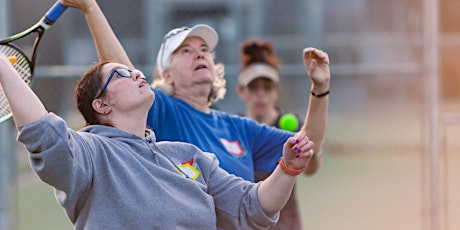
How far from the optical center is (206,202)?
2633mm

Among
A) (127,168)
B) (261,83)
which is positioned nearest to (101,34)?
(127,168)

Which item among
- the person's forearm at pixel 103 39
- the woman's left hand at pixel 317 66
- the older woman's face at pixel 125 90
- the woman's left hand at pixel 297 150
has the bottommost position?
the woman's left hand at pixel 297 150

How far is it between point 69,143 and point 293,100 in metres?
7.03

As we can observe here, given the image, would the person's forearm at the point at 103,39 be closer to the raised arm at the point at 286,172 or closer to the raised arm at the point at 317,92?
the raised arm at the point at 317,92

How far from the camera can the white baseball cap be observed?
361cm

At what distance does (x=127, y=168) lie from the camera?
2.48 metres

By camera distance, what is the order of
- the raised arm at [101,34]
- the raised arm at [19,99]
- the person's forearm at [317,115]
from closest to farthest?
the raised arm at [19,99] < the raised arm at [101,34] < the person's forearm at [317,115]

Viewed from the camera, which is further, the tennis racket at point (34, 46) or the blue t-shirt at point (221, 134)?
the tennis racket at point (34, 46)

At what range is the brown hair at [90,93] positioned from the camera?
265 cm

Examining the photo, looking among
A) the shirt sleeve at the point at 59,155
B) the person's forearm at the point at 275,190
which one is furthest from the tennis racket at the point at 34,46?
the person's forearm at the point at 275,190

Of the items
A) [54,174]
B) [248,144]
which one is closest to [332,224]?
[248,144]

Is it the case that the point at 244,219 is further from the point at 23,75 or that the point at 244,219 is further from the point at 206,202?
the point at 23,75

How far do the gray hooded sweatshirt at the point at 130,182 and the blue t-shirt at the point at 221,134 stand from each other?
0.57 metres

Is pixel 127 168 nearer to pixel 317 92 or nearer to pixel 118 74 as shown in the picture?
pixel 118 74
